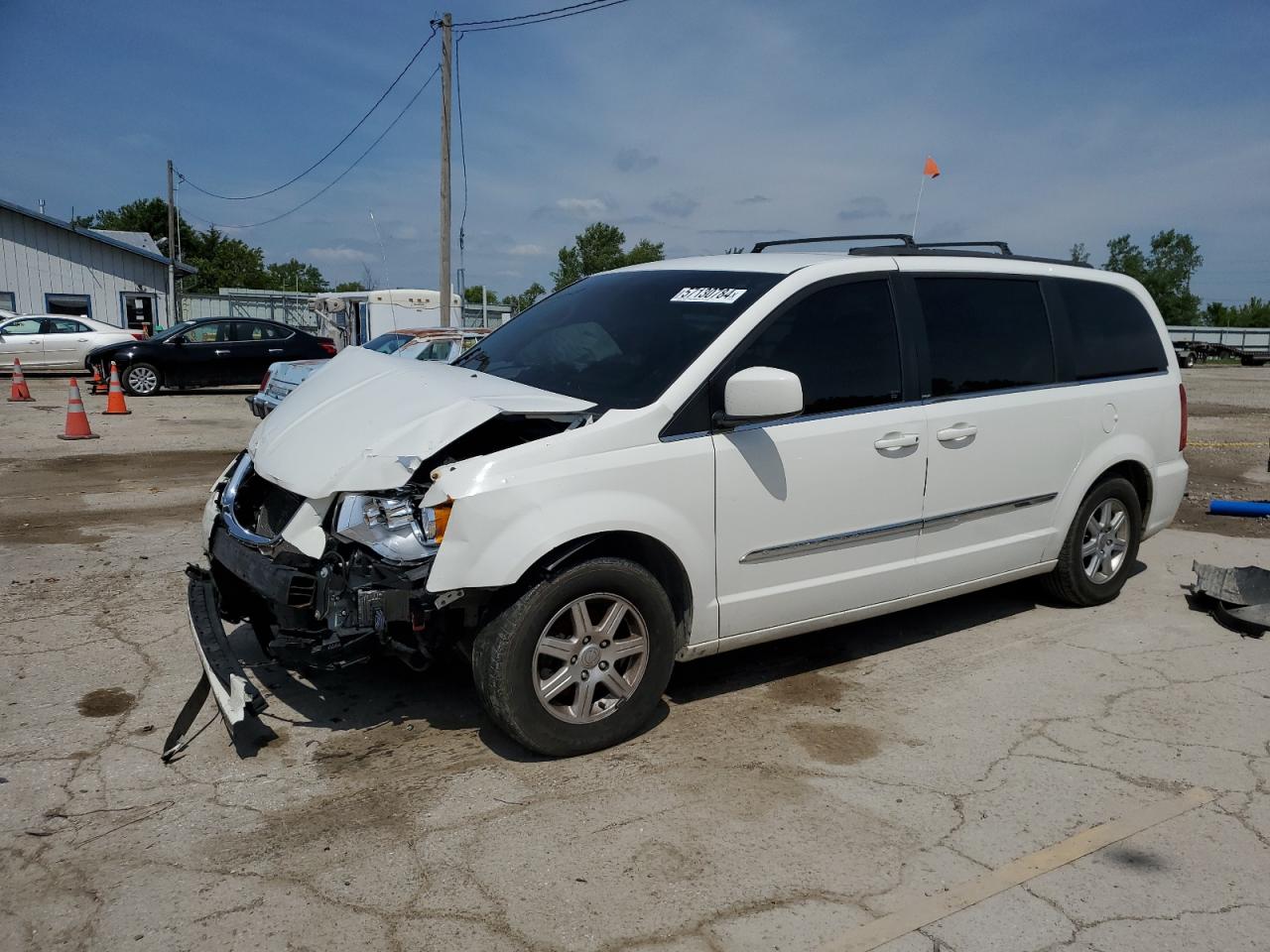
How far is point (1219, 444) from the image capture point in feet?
43.6

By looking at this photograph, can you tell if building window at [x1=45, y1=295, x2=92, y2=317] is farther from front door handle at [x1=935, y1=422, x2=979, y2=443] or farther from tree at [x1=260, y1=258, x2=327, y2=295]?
tree at [x1=260, y1=258, x2=327, y2=295]

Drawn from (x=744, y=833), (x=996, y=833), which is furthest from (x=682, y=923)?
(x=996, y=833)

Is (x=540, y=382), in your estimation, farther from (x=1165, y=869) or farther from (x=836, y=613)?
(x=1165, y=869)

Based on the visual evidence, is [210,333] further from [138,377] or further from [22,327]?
[22,327]

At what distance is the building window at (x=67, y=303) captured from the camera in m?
32.7

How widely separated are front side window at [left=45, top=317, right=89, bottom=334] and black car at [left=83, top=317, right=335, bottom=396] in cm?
455

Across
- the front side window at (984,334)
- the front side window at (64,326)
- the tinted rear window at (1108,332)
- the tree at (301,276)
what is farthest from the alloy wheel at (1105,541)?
the tree at (301,276)

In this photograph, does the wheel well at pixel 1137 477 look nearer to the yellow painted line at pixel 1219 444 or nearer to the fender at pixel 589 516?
the fender at pixel 589 516

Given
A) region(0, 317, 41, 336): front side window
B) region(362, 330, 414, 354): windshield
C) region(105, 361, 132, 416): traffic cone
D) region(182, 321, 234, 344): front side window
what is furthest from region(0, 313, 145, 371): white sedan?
region(362, 330, 414, 354): windshield

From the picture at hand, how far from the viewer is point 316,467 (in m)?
3.70

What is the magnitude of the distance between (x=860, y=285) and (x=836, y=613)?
148cm

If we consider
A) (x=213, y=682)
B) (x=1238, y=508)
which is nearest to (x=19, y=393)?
(x=213, y=682)

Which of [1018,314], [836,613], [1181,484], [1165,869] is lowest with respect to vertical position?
[1165,869]

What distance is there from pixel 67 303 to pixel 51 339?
39.9 feet
